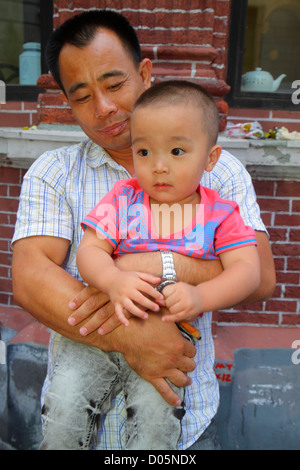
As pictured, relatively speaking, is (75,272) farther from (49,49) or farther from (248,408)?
(248,408)

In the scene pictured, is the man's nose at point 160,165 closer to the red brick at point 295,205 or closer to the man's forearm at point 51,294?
the man's forearm at point 51,294

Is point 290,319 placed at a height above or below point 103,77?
below

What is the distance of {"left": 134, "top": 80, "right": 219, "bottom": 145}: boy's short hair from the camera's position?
121 centimetres

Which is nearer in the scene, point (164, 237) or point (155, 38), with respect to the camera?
point (164, 237)

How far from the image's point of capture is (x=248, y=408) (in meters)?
2.54

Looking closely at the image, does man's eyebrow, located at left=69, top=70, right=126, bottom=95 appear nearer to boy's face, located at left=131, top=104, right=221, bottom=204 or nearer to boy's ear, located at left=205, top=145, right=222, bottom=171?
boy's face, located at left=131, top=104, right=221, bottom=204

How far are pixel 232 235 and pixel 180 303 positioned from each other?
30 cm

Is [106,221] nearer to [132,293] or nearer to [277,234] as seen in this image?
[132,293]

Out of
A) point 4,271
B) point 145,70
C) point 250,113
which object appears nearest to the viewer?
point 145,70

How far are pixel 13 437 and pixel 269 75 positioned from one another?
3052 mm

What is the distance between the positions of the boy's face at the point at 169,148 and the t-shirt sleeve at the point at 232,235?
0.51 ft

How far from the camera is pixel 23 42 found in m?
3.20

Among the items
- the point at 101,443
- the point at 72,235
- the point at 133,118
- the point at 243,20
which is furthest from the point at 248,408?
the point at 243,20

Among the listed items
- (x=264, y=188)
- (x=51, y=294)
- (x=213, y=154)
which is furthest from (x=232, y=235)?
(x=264, y=188)
